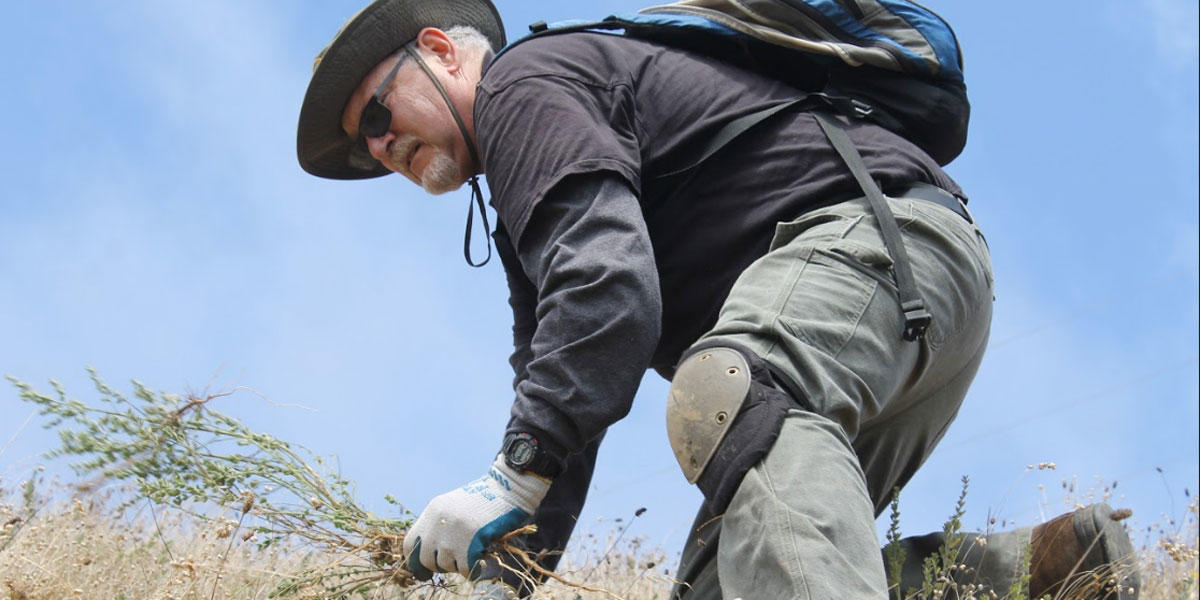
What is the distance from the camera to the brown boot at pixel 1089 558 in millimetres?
3344

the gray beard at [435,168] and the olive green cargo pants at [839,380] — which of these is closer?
the olive green cargo pants at [839,380]

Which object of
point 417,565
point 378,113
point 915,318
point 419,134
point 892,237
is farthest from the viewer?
point 378,113

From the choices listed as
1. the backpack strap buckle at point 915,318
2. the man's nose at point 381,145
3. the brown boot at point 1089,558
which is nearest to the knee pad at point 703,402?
the backpack strap buckle at point 915,318

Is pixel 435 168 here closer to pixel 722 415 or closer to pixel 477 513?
pixel 477 513

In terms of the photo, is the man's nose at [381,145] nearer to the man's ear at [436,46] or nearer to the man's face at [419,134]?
the man's face at [419,134]

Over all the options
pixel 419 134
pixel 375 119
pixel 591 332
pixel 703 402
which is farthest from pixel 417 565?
pixel 375 119

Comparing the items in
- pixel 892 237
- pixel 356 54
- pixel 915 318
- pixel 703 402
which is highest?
pixel 356 54

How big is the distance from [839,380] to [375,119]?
1.94m

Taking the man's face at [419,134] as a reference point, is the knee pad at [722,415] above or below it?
below

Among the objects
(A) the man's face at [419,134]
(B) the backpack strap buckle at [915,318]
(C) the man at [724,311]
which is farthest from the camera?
(A) the man's face at [419,134]

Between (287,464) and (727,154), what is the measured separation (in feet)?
4.76

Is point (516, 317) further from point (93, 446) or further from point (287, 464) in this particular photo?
point (93, 446)

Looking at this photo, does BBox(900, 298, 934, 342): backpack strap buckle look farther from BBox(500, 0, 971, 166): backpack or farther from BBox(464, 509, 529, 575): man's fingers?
BBox(464, 509, 529, 575): man's fingers

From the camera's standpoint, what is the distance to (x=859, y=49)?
3.35 m
